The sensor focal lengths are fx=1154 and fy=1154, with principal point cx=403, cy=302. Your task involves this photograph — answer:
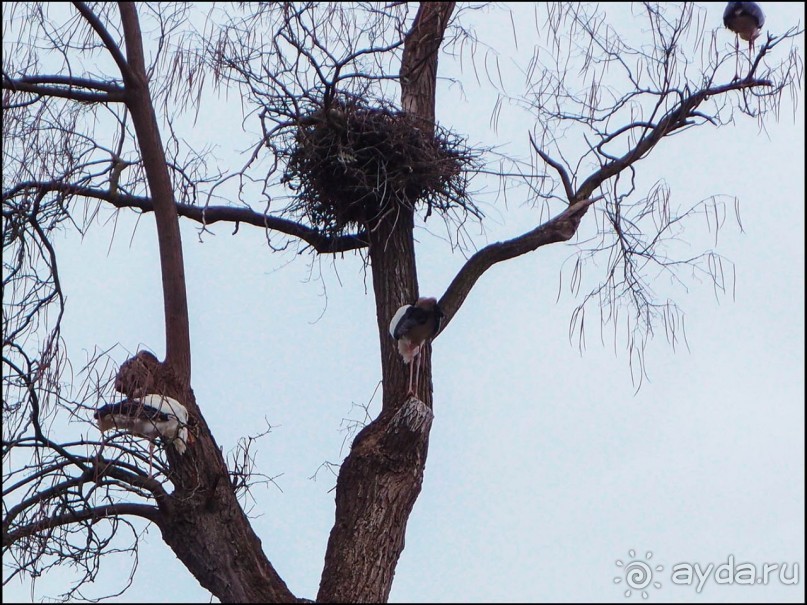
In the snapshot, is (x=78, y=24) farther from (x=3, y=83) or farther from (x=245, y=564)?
(x=245, y=564)

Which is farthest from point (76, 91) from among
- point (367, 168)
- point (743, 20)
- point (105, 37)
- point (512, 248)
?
point (743, 20)

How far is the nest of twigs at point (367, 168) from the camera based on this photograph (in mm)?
5695

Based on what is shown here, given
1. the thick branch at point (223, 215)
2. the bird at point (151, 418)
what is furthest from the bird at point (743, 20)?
the bird at point (151, 418)

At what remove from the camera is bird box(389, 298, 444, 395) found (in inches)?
214

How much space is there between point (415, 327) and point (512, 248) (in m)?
0.62

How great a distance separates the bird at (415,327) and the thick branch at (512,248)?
0.35 feet

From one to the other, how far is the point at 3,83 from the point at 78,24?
560 mm

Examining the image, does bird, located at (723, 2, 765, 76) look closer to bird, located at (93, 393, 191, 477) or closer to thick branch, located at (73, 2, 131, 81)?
thick branch, located at (73, 2, 131, 81)

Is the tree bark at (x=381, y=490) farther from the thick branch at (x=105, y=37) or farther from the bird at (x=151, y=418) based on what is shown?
the thick branch at (x=105, y=37)

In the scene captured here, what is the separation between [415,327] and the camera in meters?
5.46

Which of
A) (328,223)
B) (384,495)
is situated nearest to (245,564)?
(384,495)

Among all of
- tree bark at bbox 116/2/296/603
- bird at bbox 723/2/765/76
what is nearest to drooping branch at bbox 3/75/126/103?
tree bark at bbox 116/2/296/603

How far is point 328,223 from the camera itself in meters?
6.01

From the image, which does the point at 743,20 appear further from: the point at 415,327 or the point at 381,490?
the point at 381,490
